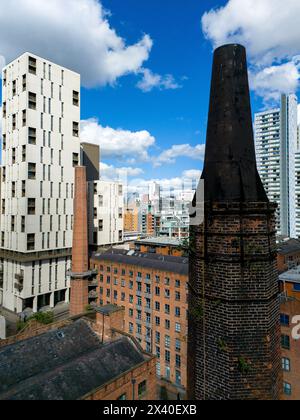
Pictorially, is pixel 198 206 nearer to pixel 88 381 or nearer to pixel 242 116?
pixel 242 116

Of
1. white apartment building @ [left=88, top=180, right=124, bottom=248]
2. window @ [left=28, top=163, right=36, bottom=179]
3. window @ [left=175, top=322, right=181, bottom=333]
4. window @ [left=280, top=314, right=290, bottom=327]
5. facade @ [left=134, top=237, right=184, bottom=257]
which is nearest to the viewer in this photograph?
window @ [left=280, top=314, right=290, bottom=327]

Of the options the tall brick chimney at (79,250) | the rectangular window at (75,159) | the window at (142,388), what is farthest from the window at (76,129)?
the window at (142,388)

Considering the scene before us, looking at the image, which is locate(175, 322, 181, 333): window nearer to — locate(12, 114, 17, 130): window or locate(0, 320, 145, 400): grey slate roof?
locate(0, 320, 145, 400): grey slate roof

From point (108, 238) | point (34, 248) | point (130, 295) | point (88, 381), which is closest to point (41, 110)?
Answer: point (34, 248)

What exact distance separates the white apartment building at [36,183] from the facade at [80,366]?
80.4 ft

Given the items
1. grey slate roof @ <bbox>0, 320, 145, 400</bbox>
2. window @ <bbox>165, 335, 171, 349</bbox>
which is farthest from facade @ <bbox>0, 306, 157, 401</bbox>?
window @ <bbox>165, 335, 171, 349</bbox>

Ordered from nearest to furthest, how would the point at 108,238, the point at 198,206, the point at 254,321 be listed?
the point at 254,321
the point at 198,206
the point at 108,238

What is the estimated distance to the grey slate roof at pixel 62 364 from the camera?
14484 mm

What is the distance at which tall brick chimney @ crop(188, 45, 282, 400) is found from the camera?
4980mm

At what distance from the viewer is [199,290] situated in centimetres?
551

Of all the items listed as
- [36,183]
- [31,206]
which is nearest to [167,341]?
[31,206]

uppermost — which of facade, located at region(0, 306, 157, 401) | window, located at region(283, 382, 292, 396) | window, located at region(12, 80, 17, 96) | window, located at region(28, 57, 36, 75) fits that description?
window, located at region(28, 57, 36, 75)

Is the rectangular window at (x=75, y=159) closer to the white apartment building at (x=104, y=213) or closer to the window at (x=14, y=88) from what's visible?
the white apartment building at (x=104, y=213)

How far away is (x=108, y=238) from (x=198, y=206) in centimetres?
5343
